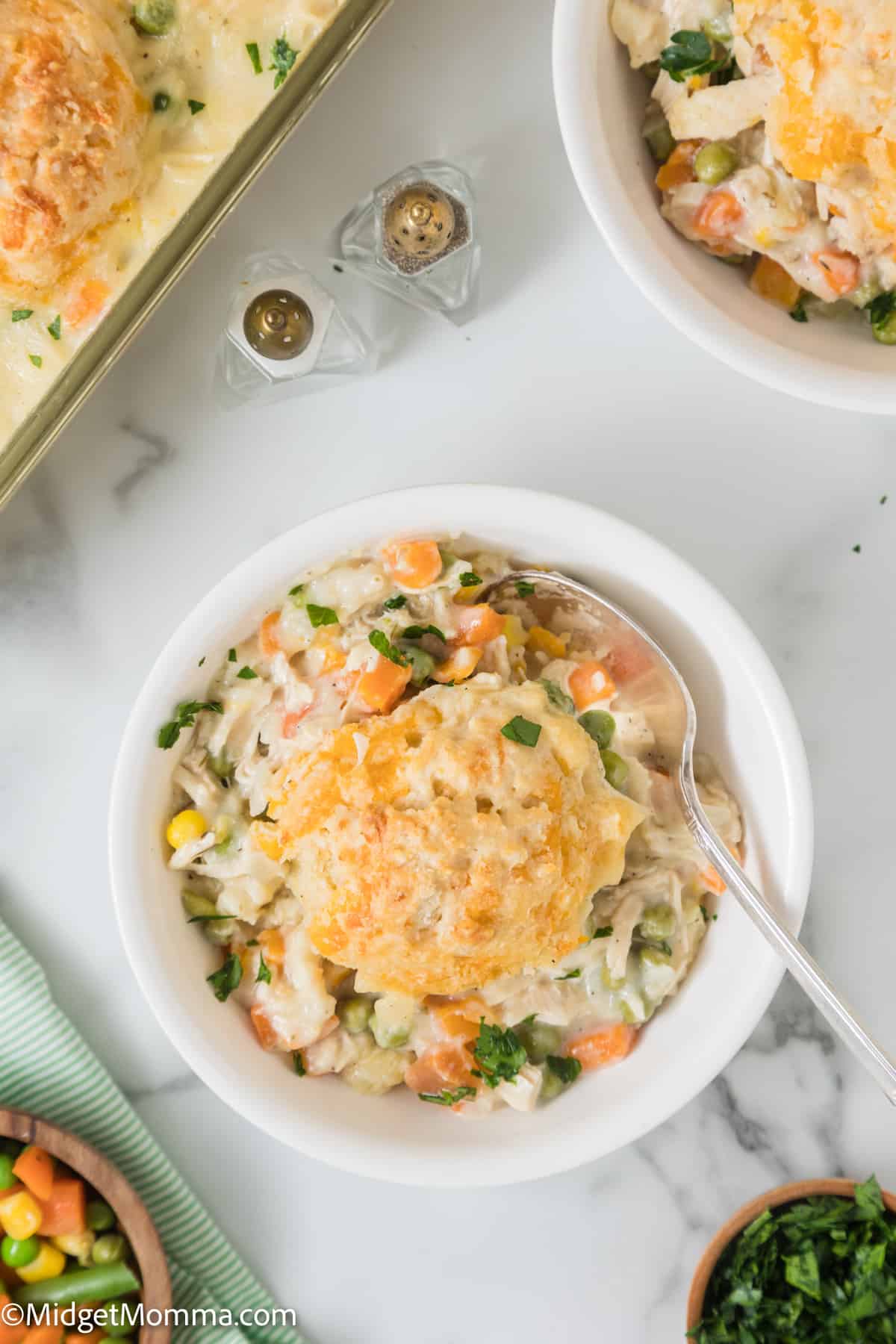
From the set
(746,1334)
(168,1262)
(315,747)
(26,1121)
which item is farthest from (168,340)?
(746,1334)

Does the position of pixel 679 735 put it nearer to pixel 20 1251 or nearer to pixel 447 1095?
pixel 447 1095

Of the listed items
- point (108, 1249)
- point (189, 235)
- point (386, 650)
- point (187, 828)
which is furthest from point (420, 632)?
point (108, 1249)

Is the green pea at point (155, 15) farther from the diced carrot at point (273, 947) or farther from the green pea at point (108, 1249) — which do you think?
the green pea at point (108, 1249)

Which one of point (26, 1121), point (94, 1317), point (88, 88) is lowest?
point (94, 1317)

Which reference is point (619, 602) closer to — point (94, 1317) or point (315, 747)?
point (315, 747)

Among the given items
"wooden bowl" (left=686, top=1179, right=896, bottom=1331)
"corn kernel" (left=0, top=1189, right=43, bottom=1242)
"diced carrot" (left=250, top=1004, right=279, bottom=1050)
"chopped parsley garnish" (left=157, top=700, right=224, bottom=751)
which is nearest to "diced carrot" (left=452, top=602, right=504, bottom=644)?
"chopped parsley garnish" (left=157, top=700, right=224, bottom=751)

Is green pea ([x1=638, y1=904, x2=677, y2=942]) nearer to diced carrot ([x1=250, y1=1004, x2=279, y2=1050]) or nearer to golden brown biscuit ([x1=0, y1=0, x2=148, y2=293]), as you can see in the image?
diced carrot ([x1=250, y1=1004, x2=279, y2=1050])

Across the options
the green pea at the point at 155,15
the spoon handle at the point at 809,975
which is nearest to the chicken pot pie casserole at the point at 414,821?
the spoon handle at the point at 809,975
